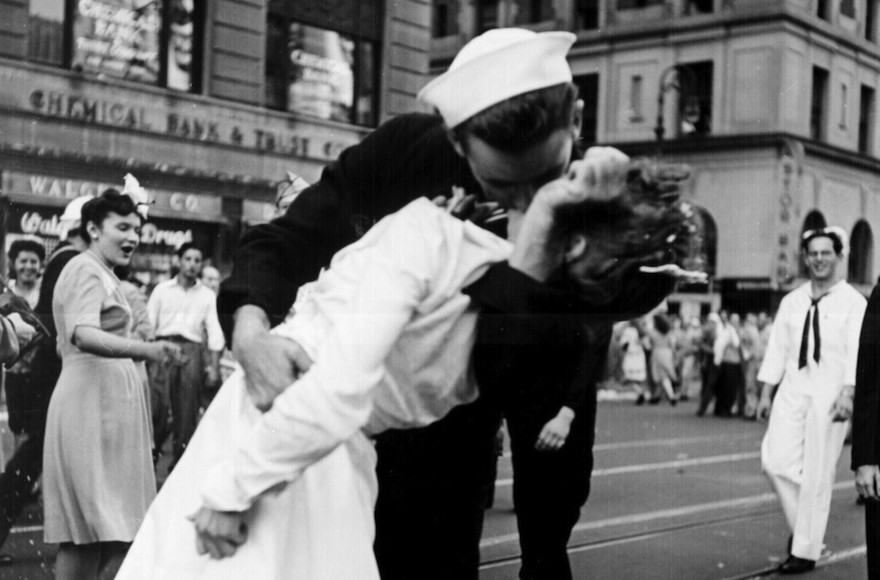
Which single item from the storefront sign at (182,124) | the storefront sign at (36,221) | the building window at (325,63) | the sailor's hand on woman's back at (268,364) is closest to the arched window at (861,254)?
the building window at (325,63)

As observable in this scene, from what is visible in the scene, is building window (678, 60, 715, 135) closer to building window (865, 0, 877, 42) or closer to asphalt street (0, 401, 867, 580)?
building window (865, 0, 877, 42)

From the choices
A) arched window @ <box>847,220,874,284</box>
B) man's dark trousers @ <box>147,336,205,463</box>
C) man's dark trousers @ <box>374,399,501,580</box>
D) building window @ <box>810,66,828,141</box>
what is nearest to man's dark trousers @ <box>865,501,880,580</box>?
man's dark trousers @ <box>374,399,501,580</box>

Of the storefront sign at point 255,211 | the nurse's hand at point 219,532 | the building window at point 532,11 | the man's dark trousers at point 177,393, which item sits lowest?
the man's dark trousers at point 177,393

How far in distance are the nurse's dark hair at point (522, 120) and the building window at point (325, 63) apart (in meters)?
16.3

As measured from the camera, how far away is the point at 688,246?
1.89 metres

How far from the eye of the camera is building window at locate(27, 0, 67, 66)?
14.8 metres

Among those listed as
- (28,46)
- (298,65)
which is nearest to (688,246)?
(28,46)

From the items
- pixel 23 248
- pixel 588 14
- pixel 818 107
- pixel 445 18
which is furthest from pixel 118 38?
pixel 818 107

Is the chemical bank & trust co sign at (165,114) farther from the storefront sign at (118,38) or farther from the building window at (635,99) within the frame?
the building window at (635,99)

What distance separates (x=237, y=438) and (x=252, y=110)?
1583 centimetres

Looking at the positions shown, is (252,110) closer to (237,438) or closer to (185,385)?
(185,385)

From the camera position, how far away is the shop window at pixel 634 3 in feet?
104

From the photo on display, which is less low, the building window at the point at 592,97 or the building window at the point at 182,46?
the building window at the point at 592,97

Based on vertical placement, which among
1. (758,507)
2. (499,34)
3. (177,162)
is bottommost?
(758,507)
